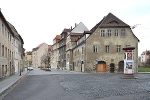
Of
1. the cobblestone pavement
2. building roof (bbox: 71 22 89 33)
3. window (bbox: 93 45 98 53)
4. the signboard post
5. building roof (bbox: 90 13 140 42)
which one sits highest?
building roof (bbox: 71 22 89 33)

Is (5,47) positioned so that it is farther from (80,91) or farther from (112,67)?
(112,67)

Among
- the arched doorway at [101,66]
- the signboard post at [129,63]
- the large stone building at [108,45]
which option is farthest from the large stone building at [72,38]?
the signboard post at [129,63]

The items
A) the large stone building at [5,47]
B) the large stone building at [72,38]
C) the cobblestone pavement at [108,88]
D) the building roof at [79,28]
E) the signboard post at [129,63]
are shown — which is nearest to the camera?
the cobblestone pavement at [108,88]

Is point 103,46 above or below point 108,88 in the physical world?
above

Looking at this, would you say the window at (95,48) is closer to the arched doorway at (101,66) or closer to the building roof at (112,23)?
the arched doorway at (101,66)

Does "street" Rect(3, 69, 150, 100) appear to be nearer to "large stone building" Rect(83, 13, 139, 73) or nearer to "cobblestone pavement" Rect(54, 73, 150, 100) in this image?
"cobblestone pavement" Rect(54, 73, 150, 100)

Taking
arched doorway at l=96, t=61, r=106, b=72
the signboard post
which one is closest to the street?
the signboard post

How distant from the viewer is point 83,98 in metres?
12.1

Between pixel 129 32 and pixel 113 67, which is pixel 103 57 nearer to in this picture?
pixel 113 67

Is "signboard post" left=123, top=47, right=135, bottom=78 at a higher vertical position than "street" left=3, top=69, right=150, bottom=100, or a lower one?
higher

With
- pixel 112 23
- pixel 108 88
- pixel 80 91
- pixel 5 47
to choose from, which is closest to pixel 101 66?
pixel 112 23

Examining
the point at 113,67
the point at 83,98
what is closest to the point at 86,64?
the point at 113,67

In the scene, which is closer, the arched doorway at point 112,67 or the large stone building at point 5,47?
the large stone building at point 5,47

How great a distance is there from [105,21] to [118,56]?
810cm
